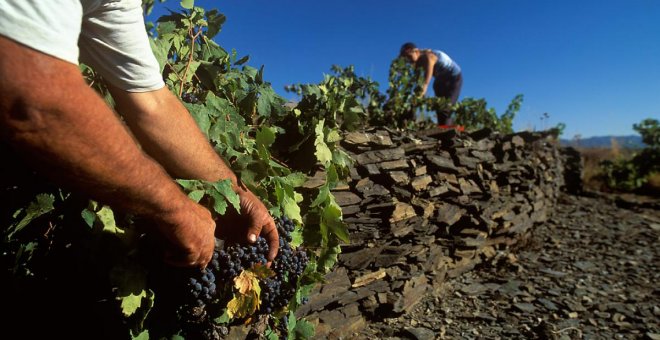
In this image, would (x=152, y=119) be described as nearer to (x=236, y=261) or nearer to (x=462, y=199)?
(x=236, y=261)

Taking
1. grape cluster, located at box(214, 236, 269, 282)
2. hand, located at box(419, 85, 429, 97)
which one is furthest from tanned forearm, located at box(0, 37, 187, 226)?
hand, located at box(419, 85, 429, 97)

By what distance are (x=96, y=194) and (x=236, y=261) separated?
1.86 ft

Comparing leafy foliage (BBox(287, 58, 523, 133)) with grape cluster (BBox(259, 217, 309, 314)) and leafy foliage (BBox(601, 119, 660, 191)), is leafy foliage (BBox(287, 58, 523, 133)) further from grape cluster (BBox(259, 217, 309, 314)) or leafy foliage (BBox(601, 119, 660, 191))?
leafy foliage (BBox(601, 119, 660, 191))

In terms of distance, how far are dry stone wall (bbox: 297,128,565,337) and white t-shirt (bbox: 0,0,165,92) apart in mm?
1228

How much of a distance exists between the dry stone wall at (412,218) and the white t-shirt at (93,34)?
1228mm

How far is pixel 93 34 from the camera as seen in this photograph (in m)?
1.34

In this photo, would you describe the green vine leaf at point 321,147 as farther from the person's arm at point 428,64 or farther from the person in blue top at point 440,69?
the person in blue top at point 440,69

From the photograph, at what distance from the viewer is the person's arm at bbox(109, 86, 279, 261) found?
1.56m

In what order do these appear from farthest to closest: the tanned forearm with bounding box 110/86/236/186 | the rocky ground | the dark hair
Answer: the dark hair → the rocky ground → the tanned forearm with bounding box 110/86/236/186

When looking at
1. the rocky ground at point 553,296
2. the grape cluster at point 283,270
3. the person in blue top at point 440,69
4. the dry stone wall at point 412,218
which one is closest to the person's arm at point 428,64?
the person in blue top at point 440,69

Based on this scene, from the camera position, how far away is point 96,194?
1.05m

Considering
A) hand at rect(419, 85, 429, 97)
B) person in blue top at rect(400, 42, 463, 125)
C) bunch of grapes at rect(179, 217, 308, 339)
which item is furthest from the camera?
person in blue top at rect(400, 42, 463, 125)

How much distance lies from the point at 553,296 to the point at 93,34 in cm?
468

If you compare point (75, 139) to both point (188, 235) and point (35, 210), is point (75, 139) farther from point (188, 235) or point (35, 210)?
point (35, 210)
